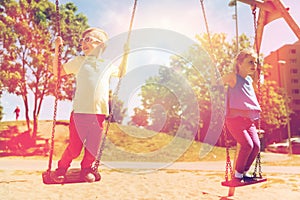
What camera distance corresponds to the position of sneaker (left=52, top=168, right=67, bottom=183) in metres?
3.53

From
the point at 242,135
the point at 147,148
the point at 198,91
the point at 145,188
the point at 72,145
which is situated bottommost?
the point at 145,188

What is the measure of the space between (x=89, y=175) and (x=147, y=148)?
48.4 ft

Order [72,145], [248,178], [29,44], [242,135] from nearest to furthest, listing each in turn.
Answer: [72,145]
[242,135]
[248,178]
[29,44]

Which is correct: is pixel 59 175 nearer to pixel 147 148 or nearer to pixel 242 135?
pixel 242 135

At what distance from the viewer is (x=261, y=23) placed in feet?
18.9

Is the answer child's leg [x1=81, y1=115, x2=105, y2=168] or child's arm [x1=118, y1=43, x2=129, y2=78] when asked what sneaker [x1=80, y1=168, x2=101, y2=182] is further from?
child's arm [x1=118, y1=43, x2=129, y2=78]

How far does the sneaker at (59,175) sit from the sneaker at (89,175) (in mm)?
205

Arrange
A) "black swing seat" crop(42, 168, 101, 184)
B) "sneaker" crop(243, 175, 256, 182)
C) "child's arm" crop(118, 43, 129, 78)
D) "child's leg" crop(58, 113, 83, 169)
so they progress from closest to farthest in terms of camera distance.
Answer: "black swing seat" crop(42, 168, 101, 184) < "child's leg" crop(58, 113, 83, 169) < "child's arm" crop(118, 43, 129, 78) < "sneaker" crop(243, 175, 256, 182)

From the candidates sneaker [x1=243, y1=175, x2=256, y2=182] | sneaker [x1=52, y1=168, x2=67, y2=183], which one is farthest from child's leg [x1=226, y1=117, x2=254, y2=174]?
sneaker [x1=52, y1=168, x2=67, y2=183]

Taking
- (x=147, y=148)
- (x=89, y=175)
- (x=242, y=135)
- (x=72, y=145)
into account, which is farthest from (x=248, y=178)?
(x=147, y=148)

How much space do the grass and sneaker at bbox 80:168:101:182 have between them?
1278 cm

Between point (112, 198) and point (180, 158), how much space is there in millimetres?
10823

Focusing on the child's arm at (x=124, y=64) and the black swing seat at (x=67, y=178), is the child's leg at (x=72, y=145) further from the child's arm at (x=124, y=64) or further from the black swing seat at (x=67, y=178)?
the child's arm at (x=124, y=64)

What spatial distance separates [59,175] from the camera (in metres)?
3.61
